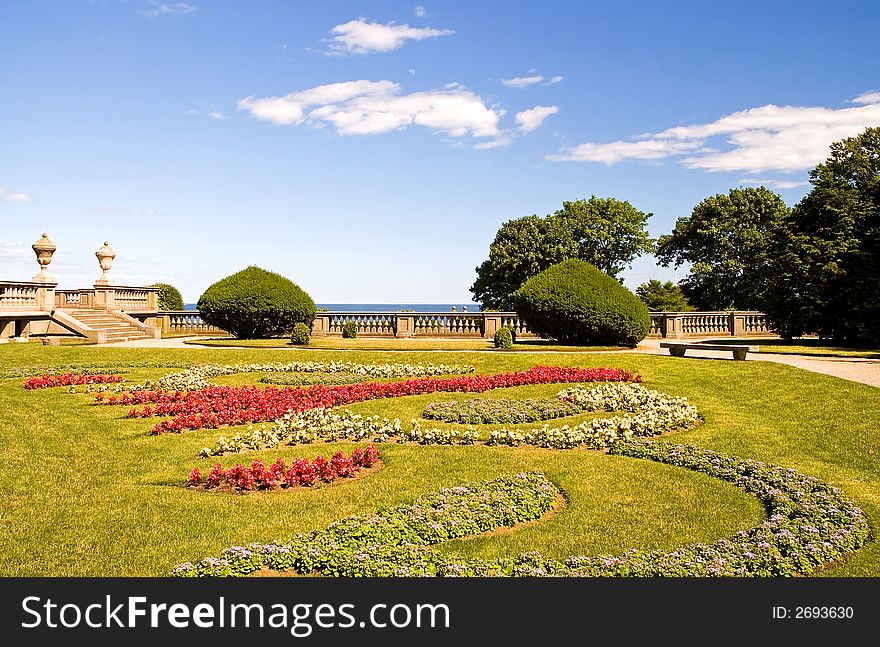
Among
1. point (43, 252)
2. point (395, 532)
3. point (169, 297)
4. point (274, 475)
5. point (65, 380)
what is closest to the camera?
point (395, 532)

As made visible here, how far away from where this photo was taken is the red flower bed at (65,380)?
57.9ft

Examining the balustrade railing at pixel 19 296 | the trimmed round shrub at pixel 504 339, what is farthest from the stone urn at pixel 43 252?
the trimmed round shrub at pixel 504 339

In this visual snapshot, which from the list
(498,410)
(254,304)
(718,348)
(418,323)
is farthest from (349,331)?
(498,410)

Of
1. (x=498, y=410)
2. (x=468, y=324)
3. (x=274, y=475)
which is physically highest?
(x=468, y=324)

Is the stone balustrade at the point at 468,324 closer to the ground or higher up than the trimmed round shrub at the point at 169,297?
closer to the ground

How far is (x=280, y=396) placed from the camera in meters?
15.5

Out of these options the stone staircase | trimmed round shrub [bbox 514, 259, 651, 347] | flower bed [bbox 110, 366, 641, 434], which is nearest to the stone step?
the stone staircase

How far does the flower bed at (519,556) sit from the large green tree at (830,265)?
24006 mm

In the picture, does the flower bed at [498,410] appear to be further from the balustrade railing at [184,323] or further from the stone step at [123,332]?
the balustrade railing at [184,323]

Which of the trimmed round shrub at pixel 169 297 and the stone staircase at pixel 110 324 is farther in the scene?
the trimmed round shrub at pixel 169 297

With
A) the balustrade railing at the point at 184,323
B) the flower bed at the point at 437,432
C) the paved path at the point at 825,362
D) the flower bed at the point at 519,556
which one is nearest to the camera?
the flower bed at the point at 519,556

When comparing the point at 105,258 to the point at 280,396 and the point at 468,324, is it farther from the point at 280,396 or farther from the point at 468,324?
the point at 280,396

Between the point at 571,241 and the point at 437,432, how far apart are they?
5011 cm

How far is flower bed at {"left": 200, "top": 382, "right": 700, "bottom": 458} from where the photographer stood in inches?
437
